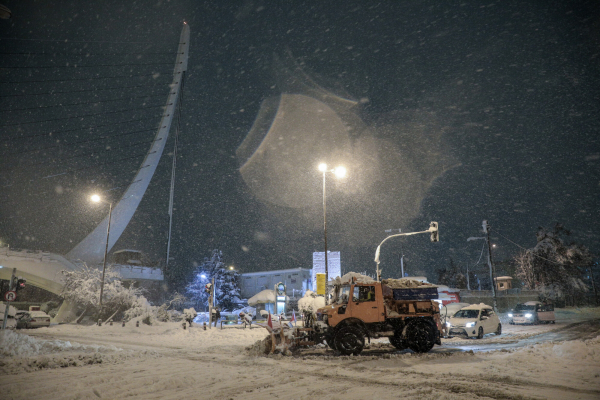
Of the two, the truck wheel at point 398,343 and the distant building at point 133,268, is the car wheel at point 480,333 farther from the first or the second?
the distant building at point 133,268

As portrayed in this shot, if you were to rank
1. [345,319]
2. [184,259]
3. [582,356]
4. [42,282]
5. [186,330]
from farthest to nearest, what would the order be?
[184,259], [42,282], [186,330], [345,319], [582,356]

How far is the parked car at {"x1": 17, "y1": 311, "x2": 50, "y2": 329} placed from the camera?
24.7 m

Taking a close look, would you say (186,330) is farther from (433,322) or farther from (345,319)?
(433,322)

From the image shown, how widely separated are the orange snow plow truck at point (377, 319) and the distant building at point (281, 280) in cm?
4958

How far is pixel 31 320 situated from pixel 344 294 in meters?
23.8

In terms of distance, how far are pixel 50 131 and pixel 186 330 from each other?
111 feet

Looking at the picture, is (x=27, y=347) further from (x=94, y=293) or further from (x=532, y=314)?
(x=532, y=314)

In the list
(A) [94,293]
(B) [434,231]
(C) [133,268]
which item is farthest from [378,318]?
(C) [133,268]

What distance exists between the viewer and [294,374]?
8.76m

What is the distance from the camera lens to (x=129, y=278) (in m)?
49.3

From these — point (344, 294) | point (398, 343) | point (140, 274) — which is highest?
point (140, 274)

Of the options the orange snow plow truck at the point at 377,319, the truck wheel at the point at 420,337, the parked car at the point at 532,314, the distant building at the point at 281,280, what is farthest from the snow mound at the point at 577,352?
the distant building at the point at 281,280

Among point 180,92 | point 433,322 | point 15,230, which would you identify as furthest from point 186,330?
point 180,92

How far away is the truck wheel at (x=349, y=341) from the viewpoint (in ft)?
38.9
